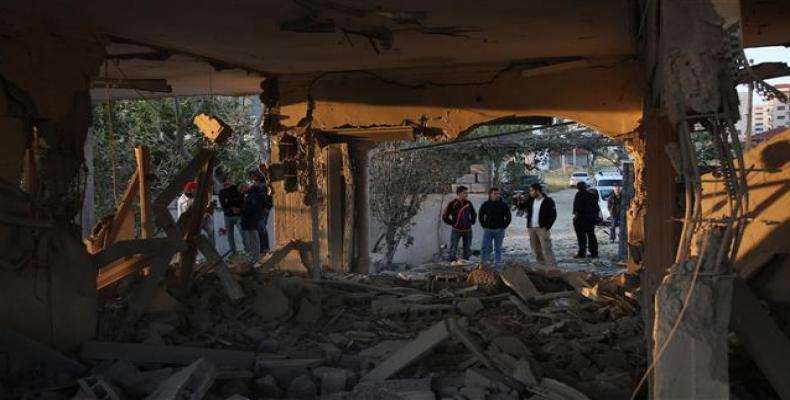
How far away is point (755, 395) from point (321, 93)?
6.69 m

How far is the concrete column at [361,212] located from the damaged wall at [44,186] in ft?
Answer: 15.8

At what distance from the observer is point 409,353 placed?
582cm

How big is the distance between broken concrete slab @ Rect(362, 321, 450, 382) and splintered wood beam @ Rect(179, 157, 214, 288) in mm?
2881

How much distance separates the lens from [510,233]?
72.1 feet

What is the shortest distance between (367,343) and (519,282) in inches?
91.4

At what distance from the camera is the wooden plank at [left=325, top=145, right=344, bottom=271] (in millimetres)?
10547

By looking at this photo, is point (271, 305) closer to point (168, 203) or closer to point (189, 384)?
point (168, 203)

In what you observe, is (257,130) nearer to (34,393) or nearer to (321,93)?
(321,93)

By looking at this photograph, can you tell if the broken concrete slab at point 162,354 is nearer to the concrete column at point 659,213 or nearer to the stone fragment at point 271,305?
the stone fragment at point 271,305

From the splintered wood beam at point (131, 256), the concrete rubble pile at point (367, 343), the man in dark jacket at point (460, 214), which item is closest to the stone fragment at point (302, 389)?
the concrete rubble pile at point (367, 343)

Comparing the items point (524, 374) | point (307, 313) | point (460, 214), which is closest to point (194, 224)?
point (307, 313)

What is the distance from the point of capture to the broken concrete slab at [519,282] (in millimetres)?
8195

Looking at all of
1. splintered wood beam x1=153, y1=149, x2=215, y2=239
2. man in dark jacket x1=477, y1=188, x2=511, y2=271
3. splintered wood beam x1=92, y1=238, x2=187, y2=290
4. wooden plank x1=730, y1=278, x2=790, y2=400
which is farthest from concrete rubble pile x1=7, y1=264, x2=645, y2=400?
man in dark jacket x1=477, y1=188, x2=511, y2=271

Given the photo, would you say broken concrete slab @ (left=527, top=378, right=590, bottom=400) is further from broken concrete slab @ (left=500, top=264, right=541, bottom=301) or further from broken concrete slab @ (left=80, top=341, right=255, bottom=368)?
broken concrete slab @ (left=500, top=264, right=541, bottom=301)
